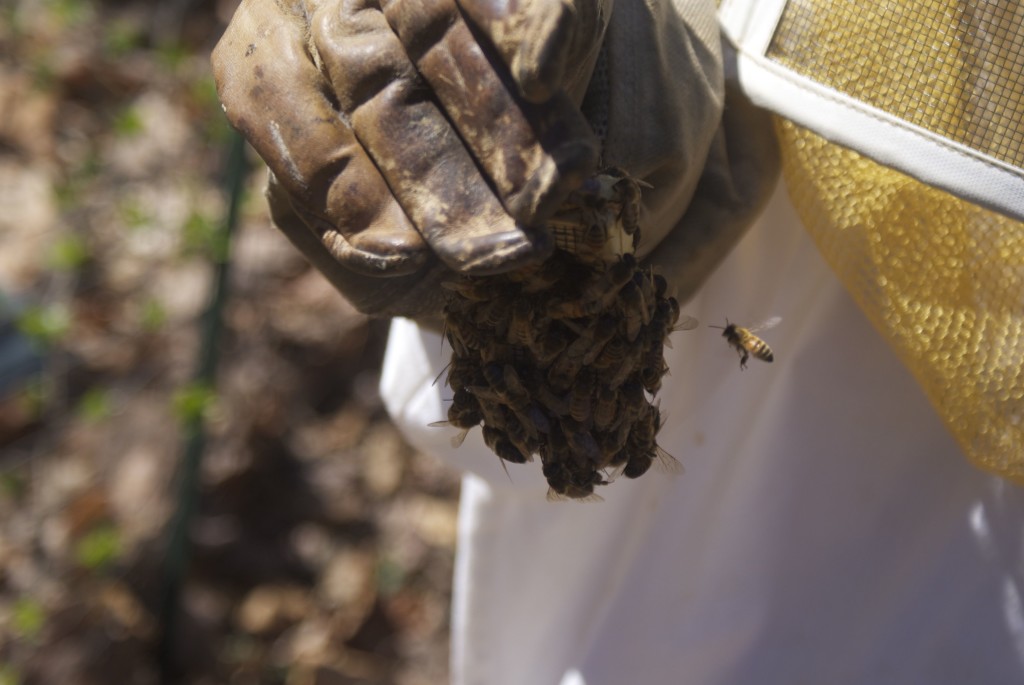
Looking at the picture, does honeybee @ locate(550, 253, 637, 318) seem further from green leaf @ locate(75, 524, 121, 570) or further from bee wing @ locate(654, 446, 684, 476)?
green leaf @ locate(75, 524, 121, 570)

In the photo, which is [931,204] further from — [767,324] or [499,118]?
[499,118]

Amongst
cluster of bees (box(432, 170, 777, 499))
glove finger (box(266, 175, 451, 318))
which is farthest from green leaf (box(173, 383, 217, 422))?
cluster of bees (box(432, 170, 777, 499))

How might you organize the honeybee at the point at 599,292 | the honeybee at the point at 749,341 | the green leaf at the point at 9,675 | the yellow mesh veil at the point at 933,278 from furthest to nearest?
the green leaf at the point at 9,675, the honeybee at the point at 749,341, the yellow mesh veil at the point at 933,278, the honeybee at the point at 599,292

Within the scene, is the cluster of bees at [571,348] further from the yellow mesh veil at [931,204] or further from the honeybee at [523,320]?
the yellow mesh veil at [931,204]

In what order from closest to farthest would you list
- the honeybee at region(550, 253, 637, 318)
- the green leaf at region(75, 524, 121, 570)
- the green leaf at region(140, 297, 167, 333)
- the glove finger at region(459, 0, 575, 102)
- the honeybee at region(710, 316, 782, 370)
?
the glove finger at region(459, 0, 575, 102) < the honeybee at region(550, 253, 637, 318) < the honeybee at region(710, 316, 782, 370) < the green leaf at region(75, 524, 121, 570) < the green leaf at region(140, 297, 167, 333)

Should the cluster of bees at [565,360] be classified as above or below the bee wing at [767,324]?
above

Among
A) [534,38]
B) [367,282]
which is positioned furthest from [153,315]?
[534,38]

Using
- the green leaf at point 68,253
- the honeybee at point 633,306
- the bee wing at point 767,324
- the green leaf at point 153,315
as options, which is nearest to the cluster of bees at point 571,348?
the honeybee at point 633,306

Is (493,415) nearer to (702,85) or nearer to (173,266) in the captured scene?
(702,85)
